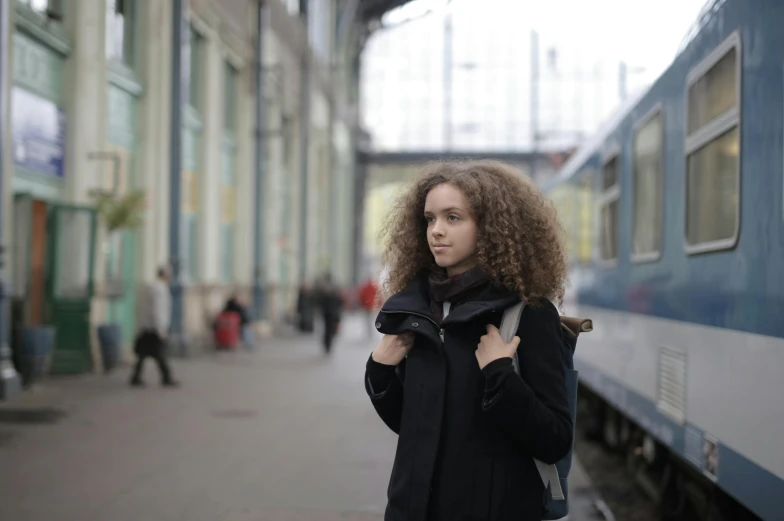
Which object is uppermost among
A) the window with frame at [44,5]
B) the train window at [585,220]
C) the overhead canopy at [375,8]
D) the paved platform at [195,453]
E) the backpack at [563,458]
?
the overhead canopy at [375,8]

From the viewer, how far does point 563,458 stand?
8.84 feet

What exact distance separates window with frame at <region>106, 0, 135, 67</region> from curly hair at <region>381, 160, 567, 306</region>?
15.1 meters

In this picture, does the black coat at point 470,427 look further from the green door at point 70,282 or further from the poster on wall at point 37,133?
the green door at point 70,282

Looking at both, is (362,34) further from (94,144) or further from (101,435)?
(101,435)

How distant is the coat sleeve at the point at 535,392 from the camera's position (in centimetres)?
247

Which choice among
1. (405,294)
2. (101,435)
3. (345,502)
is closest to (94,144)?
(101,435)

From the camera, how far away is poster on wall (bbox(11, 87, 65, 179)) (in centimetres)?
Result: 1387

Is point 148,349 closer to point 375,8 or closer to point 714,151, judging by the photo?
point 714,151

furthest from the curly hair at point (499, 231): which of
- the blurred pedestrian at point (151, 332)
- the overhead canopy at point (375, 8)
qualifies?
the overhead canopy at point (375, 8)

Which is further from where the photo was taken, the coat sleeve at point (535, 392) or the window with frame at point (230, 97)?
the window with frame at point (230, 97)

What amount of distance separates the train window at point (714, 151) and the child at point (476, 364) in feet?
7.77

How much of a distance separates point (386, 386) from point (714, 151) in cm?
313

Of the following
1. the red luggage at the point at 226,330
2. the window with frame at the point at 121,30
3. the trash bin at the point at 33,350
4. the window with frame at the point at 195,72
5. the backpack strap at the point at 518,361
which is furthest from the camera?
the window with frame at the point at 195,72

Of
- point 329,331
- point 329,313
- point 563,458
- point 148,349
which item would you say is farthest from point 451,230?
point 329,331
